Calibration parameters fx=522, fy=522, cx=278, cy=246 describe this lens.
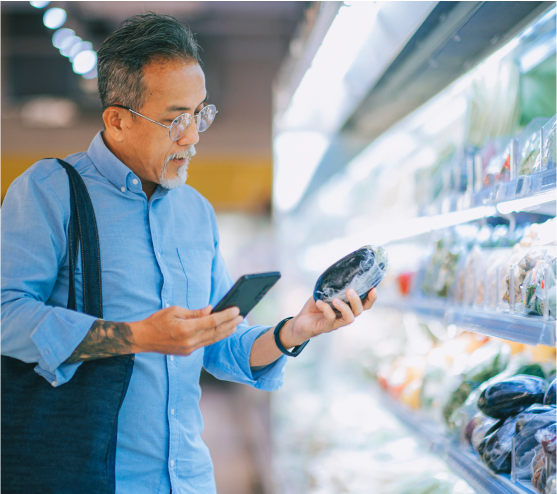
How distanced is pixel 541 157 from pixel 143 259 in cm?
98

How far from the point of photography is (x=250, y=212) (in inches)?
Result: 258

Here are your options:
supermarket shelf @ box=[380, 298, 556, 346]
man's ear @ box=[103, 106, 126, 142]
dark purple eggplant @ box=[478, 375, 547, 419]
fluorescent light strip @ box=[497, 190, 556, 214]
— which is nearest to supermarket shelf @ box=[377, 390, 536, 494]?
dark purple eggplant @ box=[478, 375, 547, 419]

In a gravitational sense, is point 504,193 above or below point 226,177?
below

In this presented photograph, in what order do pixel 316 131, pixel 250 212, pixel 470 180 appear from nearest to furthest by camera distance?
pixel 470 180, pixel 316 131, pixel 250 212

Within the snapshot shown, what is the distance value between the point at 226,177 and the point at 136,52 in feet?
16.6

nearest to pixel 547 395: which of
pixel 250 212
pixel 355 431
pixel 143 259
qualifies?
pixel 143 259

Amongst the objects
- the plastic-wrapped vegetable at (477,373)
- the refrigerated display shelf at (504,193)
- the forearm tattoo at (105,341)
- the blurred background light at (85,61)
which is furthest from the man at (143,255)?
the blurred background light at (85,61)

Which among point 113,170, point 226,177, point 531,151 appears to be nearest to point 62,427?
point 113,170

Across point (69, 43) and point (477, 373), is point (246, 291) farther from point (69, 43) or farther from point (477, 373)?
point (69, 43)

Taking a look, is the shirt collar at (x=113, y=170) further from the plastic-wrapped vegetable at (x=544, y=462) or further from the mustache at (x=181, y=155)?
the plastic-wrapped vegetable at (x=544, y=462)

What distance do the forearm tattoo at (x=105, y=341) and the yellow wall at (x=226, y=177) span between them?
16.9 feet

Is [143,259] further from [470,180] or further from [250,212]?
[250,212]

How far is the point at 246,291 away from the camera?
3.42 feet

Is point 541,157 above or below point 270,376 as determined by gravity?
above
